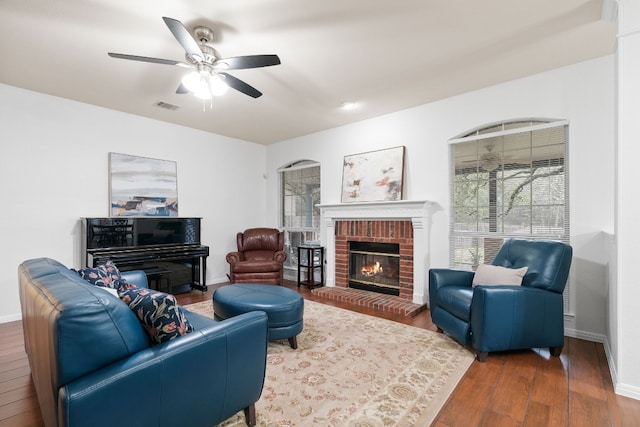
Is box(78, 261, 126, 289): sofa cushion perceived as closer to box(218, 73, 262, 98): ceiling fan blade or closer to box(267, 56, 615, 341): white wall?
box(218, 73, 262, 98): ceiling fan blade

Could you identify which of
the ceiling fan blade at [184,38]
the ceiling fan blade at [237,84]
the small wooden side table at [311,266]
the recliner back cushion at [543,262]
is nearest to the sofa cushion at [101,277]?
the ceiling fan blade at [184,38]

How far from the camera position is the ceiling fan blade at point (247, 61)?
2312 mm

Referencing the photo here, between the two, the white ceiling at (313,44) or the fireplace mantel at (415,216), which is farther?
the fireplace mantel at (415,216)

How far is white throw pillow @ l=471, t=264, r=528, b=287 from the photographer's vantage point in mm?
2773

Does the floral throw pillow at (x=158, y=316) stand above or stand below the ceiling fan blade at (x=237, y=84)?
below

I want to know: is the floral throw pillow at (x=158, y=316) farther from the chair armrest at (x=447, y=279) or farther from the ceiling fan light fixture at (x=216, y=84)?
the chair armrest at (x=447, y=279)

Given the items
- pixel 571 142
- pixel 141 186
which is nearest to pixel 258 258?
pixel 141 186

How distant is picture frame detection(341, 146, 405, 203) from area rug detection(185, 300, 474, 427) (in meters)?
1.91

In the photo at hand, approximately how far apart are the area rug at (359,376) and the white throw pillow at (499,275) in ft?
2.16

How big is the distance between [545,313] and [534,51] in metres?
2.39

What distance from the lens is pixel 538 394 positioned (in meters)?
2.09

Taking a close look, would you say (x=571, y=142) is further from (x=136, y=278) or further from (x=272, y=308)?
(x=136, y=278)

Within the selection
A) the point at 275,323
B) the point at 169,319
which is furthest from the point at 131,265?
the point at 169,319

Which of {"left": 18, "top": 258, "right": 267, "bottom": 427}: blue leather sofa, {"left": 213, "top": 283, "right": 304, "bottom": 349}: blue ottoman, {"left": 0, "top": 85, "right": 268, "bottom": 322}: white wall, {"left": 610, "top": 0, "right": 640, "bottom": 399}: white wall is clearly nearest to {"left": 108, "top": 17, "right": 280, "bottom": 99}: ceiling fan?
{"left": 18, "top": 258, "right": 267, "bottom": 427}: blue leather sofa
